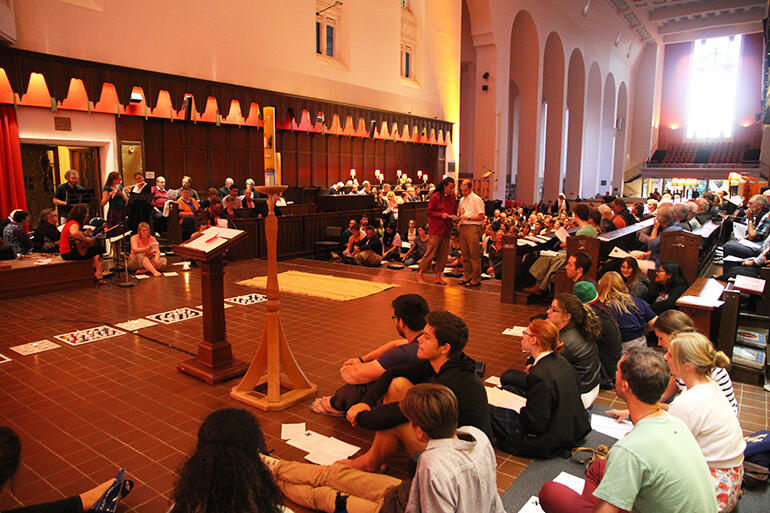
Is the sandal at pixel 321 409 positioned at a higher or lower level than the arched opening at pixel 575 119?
lower

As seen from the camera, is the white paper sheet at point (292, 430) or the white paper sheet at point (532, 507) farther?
the white paper sheet at point (292, 430)

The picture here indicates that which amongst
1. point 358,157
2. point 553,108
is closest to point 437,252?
point 358,157

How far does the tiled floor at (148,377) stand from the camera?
10.9ft

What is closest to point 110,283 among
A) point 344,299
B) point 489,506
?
point 344,299

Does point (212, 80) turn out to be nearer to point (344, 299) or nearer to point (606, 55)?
point (344, 299)

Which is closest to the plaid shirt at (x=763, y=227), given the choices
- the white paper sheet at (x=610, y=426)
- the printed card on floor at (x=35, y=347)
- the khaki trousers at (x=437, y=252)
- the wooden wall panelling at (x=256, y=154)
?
the khaki trousers at (x=437, y=252)

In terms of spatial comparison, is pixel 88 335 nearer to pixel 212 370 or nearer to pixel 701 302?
pixel 212 370

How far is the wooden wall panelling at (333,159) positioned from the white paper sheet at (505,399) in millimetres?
15516

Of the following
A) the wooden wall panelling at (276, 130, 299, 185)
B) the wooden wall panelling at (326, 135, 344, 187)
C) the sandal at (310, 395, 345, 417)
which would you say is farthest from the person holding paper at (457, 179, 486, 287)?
the wooden wall panelling at (326, 135, 344, 187)

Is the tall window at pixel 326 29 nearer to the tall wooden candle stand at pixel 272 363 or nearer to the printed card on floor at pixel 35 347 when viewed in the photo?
the printed card on floor at pixel 35 347

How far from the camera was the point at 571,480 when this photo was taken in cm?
313

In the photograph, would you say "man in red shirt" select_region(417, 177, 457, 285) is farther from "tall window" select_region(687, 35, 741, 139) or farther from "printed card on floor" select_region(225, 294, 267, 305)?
"tall window" select_region(687, 35, 741, 139)

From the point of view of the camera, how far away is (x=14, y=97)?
400 inches

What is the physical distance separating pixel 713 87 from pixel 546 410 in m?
40.6
